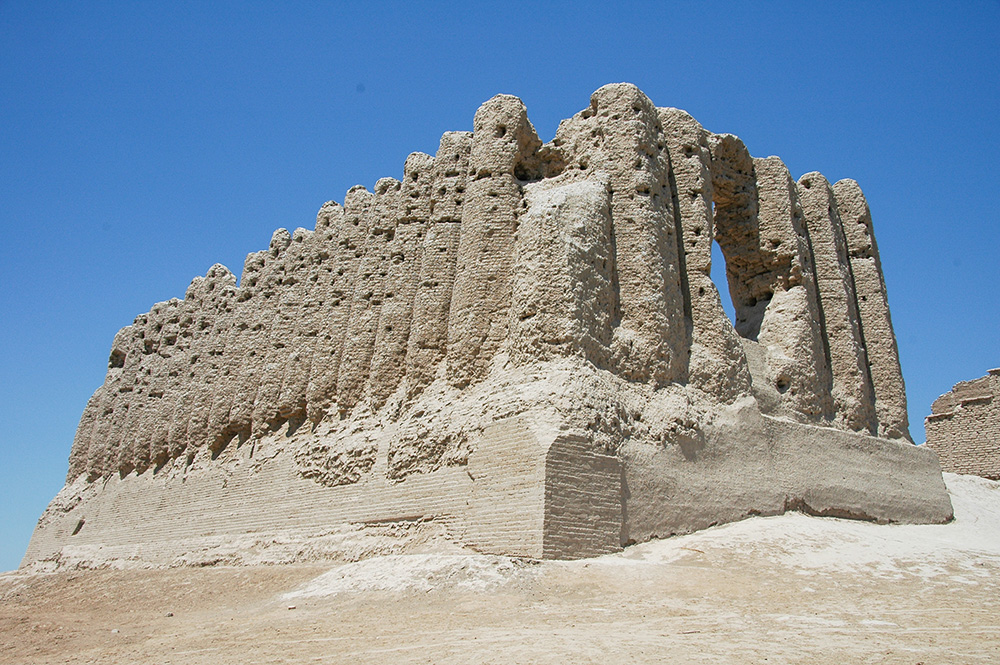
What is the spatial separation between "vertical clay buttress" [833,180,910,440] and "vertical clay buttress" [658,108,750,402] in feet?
14.1

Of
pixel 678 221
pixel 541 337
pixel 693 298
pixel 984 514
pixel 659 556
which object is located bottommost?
pixel 659 556

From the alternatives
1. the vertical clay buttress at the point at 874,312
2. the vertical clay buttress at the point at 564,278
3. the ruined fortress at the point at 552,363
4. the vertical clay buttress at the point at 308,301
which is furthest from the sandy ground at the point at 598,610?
the vertical clay buttress at the point at 308,301

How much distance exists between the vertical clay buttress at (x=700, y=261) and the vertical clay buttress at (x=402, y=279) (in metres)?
4.82

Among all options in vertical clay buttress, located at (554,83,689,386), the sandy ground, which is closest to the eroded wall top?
vertical clay buttress, located at (554,83,689,386)

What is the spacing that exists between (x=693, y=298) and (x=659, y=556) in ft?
17.2

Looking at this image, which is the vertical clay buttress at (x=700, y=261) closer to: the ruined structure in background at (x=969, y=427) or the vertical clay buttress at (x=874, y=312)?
the vertical clay buttress at (x=874, y=312)

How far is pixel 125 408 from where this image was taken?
2322cm

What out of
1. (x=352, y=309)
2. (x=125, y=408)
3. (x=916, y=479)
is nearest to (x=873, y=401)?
(x=916, y=479)

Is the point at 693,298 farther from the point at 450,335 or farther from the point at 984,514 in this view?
the point at 984,514

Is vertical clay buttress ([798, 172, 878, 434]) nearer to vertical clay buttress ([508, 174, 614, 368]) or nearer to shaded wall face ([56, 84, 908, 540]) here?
shaded wall face ([56, 84, 908, 540])

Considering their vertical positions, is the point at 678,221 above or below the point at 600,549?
above

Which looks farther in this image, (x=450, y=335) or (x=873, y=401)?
(x=873, y=401)

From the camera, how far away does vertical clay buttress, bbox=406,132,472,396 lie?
14.3 metres

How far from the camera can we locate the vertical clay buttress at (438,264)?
14.3m
